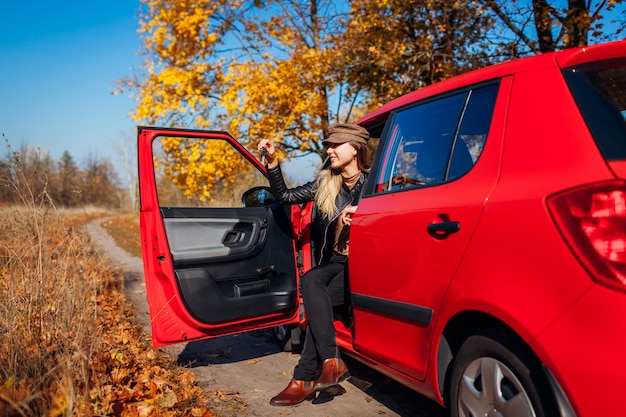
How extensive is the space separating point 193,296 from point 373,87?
8.95 m

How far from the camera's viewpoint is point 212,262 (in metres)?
3.97

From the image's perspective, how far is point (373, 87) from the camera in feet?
38.9

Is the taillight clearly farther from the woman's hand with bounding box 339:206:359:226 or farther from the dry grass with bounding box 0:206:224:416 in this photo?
the dry grass with bounding box 0:206:224:416

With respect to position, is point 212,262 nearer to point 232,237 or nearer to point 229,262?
point 229,262

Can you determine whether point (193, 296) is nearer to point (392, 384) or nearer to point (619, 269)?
point (392, 384)

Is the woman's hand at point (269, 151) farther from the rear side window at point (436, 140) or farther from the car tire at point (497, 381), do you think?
the car tire at point (497, 381)

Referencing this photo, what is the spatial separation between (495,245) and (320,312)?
166 centimetres

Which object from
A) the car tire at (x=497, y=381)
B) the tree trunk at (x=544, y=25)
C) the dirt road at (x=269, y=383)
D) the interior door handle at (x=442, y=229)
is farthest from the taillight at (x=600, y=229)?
the tree trunk at (x=544, y=25)

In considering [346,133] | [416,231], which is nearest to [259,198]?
[346,133]

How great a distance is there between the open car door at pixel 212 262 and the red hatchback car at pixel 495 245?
2cm

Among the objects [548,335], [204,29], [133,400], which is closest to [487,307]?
[548,335]

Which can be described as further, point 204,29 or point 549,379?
point 204,29

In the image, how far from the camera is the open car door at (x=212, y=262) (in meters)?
3.72

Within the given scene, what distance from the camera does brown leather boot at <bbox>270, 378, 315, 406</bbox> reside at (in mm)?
3469
